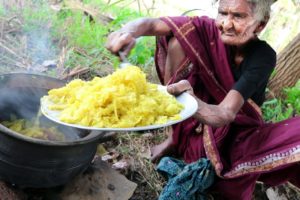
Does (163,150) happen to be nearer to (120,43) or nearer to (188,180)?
(188,180)

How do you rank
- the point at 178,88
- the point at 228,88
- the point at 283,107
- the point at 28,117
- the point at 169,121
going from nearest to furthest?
the point at 169,121 < the point at 178,88 < the point at 28,117 < the point at 228,88 < the point at 283,107

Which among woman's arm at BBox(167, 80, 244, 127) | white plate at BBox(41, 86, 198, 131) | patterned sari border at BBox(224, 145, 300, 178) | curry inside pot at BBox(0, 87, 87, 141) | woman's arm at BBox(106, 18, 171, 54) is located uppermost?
woman's arm at BBox(106, 18, 171, 54)

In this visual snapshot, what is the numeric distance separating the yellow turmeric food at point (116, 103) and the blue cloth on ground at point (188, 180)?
2.85ft

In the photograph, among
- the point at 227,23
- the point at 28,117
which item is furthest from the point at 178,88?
the point at 28,117

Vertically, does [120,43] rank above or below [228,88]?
above

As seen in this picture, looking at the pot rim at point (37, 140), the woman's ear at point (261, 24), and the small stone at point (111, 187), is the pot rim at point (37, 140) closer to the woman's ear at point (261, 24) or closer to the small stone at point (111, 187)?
the small stone at point (111, 187)

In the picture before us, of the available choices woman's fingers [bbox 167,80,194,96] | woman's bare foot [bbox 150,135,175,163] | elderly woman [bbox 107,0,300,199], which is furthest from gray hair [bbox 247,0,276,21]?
woman's bare foot [bbox 150,135,175,163]

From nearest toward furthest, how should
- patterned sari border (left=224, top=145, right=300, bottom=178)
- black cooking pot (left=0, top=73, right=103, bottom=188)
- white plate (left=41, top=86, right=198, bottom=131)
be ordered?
white plate (left=41, top=86, right=198, bottom=131), black cooking pot (left=0, top=73, right=103, bottom=188), patterned sari border (left=224, top=145, right=300, bottom=178)

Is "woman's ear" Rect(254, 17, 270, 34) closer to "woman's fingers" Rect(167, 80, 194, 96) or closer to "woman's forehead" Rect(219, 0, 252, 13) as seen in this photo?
"woman's forehead" Rect(219, 0, 252, 13)

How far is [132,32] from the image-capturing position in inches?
101

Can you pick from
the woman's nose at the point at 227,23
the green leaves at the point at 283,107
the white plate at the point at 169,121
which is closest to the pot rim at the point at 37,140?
the white plate at the point at 169,121

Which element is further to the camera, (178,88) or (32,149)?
(178,88)

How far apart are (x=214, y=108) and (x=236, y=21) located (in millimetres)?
575

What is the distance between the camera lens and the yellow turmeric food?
1826mm
